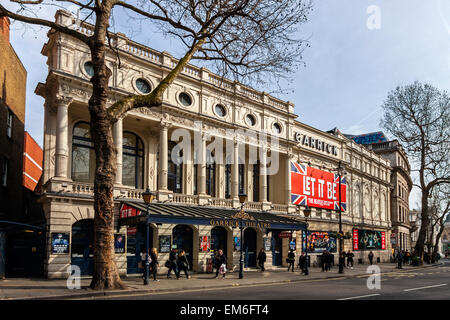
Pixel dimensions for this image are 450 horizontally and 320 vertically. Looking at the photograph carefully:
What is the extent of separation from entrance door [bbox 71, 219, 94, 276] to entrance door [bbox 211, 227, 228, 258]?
29.9 ft

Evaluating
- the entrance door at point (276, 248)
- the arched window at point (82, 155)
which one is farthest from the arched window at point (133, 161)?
the entrance door at point (276, 248)

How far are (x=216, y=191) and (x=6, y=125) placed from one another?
15000mm

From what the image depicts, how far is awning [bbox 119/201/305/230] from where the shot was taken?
21.7 m

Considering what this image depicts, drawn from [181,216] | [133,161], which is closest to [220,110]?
[133,161]

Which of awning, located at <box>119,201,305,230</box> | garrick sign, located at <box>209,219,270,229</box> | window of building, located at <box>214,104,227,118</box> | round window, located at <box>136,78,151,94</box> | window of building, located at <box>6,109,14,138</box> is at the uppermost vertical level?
round window, located at <box>136,78,151,94</box>

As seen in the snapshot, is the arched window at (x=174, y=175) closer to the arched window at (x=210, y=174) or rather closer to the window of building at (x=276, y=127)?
the arched window at (x=210, y=174)

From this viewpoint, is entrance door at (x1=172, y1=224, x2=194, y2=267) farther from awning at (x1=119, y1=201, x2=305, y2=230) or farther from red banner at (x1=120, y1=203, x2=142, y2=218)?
red banner at (x1=120, y1=203, x2=142, y2=218)

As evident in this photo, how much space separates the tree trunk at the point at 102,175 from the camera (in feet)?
51.7

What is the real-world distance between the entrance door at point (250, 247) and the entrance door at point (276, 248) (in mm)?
2344

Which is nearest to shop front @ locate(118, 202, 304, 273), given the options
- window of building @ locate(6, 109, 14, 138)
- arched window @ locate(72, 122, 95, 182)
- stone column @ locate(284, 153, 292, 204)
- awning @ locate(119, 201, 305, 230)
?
awning @ locate(119, 201, 305, 230)

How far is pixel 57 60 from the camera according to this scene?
22562 mm

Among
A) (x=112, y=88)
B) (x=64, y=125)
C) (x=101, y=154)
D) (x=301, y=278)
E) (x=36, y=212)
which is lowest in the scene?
(x=301, y=278)
